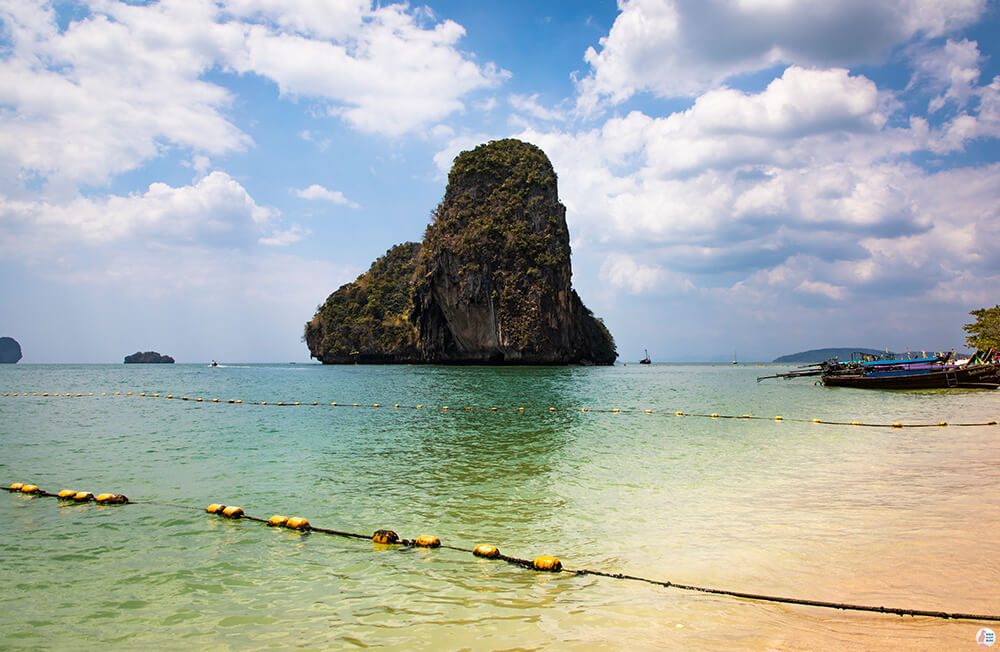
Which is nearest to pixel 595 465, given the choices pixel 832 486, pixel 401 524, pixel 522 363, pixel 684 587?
pixel 832 486

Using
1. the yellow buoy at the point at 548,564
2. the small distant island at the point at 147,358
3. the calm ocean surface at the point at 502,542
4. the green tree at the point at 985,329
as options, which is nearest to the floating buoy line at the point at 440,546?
the yellow buoy at the point at 548,564

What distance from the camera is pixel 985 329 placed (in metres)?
51.1

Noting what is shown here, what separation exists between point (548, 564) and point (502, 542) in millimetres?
1288

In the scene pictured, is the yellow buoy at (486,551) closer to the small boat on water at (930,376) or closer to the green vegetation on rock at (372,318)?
the small boat on water at (930,376)

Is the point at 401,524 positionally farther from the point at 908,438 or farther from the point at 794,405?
the point at 794,405

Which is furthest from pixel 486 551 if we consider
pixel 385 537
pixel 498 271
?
pixel 498 271

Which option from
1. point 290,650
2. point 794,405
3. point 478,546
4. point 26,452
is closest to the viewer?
point 290,650

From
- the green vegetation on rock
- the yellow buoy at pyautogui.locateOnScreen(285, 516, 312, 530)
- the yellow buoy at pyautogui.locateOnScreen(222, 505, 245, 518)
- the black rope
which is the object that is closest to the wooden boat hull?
the black rope

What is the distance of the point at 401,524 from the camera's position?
26.2 ft

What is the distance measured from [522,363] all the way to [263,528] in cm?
8050

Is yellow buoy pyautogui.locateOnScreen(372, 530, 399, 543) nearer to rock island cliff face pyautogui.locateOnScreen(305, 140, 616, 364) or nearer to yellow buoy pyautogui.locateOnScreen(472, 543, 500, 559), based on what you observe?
yellow buoy pyautogui.locateOnScreen(472, 543, 500, 559)

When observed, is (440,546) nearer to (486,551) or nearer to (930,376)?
(486,551)

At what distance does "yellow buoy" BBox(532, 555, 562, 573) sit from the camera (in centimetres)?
604

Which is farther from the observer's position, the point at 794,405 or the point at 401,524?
the point at 794,405
